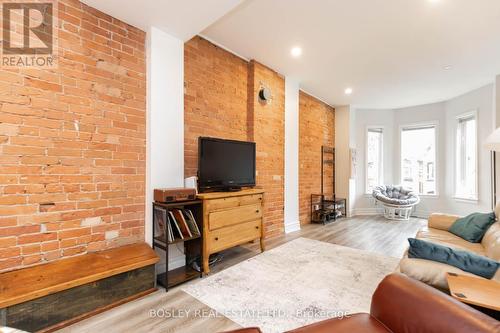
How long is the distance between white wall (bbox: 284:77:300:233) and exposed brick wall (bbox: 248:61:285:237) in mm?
117

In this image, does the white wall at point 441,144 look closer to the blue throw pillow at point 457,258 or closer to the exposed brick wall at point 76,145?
the blue throw pillow at point 457,258

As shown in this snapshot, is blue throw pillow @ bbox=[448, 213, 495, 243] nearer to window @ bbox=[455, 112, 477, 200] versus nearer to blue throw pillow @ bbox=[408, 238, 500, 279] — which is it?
blue throw pillow @ bbox=[408, 238, 500, 279]

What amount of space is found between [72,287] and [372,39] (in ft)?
13.3

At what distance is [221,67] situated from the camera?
3430mm

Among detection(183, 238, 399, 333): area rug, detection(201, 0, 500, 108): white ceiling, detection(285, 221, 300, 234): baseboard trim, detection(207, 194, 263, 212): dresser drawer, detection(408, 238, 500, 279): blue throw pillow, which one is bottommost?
detection(183, 238, 399, 333): area rug

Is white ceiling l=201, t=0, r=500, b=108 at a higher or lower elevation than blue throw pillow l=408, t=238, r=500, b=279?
higher

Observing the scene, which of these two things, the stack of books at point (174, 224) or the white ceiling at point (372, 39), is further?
the white ceiling at point (372, 39)

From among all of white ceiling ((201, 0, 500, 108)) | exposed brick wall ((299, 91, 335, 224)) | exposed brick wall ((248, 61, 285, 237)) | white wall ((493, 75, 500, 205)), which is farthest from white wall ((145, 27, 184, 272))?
white wall ((493, 75, 500, 205))

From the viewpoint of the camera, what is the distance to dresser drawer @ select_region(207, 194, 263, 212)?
265 centimetres

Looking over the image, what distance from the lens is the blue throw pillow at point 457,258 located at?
1.47m

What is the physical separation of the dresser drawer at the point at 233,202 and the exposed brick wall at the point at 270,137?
712mm

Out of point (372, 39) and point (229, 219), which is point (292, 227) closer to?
point (229, 219)

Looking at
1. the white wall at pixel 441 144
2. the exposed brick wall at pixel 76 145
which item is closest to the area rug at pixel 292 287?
the exposed brick wall at pixel 76 145

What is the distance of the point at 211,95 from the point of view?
3.32 m
